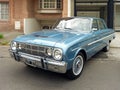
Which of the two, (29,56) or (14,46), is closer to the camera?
(29,56)

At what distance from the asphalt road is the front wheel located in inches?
5.1

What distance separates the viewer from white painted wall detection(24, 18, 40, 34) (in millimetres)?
15180

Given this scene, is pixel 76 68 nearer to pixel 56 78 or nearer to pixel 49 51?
pixel 56 78

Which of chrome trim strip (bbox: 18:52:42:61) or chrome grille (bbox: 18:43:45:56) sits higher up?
chrome grille (bbox: 18:43:45:56)

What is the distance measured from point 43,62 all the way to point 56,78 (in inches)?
29.3

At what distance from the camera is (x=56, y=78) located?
5156 mm

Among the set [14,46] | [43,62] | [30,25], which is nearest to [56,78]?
[43,62]

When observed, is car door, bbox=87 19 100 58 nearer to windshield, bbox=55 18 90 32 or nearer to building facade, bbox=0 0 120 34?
windshield, bbox=55 18 90 32

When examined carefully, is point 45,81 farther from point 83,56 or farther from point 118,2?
point 118,2

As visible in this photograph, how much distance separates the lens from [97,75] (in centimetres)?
546

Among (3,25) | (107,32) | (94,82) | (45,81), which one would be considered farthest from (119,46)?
(3,25)

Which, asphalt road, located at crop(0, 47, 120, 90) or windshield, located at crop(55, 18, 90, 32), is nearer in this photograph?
asphalt road, located at crop(0, 47, 120, 90)

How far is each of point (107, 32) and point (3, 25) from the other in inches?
425

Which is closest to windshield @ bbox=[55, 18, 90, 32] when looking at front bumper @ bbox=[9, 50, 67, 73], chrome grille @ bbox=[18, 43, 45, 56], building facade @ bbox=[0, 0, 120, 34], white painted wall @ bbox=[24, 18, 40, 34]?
chrome grille @ bbox=[18, 43, 45, 56]
